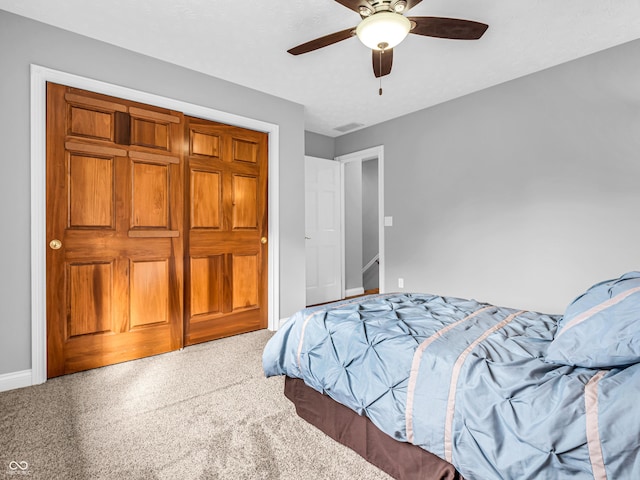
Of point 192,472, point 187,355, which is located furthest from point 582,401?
point 187,355

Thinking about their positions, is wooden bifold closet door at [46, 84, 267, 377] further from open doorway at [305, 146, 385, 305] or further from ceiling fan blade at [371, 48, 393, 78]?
ceiling fan blade at [371, 48, 393, 78]

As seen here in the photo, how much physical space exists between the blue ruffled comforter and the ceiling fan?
155 cm

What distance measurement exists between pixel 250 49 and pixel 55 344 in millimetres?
2720

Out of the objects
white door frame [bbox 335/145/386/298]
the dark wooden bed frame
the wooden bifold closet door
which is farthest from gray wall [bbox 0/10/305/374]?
white door frame [bbox 335/145/386/298]

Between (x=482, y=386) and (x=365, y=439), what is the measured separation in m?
0.67

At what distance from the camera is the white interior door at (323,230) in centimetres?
475

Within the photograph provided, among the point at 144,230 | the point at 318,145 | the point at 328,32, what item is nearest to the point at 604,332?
the point at 328,32

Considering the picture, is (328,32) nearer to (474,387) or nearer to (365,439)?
(474,387)

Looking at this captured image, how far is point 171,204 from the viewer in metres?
2.93

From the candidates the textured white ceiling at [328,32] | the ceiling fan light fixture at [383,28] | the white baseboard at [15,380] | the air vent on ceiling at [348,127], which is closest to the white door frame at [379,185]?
the air vent on ceiling at [348,127]

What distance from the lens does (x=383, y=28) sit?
181 centimetres

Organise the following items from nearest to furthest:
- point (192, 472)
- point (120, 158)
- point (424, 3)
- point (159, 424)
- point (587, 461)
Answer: point (587, 461) < point (192, 472) < point (159, 424) < point (424, 3) < point (120, 158)

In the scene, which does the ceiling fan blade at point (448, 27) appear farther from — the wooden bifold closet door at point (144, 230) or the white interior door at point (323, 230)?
the white interior door at point (323, 230)

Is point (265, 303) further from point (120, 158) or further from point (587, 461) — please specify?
point (587, 461)
